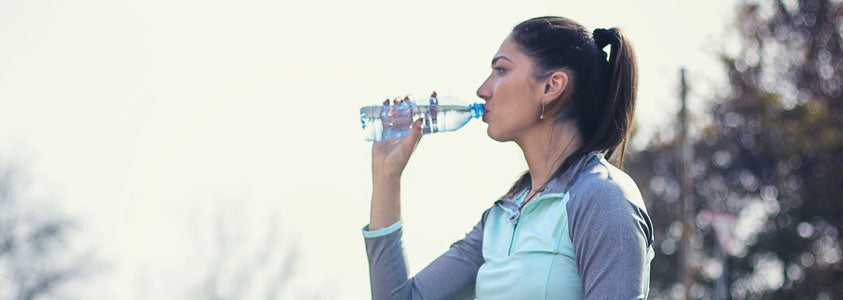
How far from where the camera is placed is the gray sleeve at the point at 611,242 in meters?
2.39

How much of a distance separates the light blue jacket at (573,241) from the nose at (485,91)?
0.30 meters

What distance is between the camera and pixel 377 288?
9.95ft

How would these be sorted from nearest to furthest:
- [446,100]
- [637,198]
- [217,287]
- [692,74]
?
[637,198] → [446,100] → [692,74] → [217,287]

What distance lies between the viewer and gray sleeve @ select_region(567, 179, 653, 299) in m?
2.39

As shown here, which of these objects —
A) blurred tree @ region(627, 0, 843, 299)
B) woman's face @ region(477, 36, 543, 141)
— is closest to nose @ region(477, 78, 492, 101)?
woman's face @ region(477, 36, 543, 141)

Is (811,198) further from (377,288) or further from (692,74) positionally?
(377,288)

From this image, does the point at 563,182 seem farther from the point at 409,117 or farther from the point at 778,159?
the point at 778,159

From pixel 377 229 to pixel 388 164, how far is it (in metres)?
0.19

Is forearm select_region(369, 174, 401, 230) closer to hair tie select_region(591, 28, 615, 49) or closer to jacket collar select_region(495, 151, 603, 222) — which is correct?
jacket collar select_region(495, 151, 603, 222)

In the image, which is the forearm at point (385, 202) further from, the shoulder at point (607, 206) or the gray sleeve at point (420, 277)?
the shoulder at point (607, 206)

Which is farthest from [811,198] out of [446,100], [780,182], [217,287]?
[446,100]

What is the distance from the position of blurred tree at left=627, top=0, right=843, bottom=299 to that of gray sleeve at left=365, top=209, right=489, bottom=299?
21.6 metres

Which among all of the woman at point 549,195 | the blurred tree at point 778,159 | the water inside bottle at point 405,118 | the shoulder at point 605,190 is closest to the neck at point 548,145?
the woman at point 549,195

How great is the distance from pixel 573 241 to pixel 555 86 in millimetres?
506
